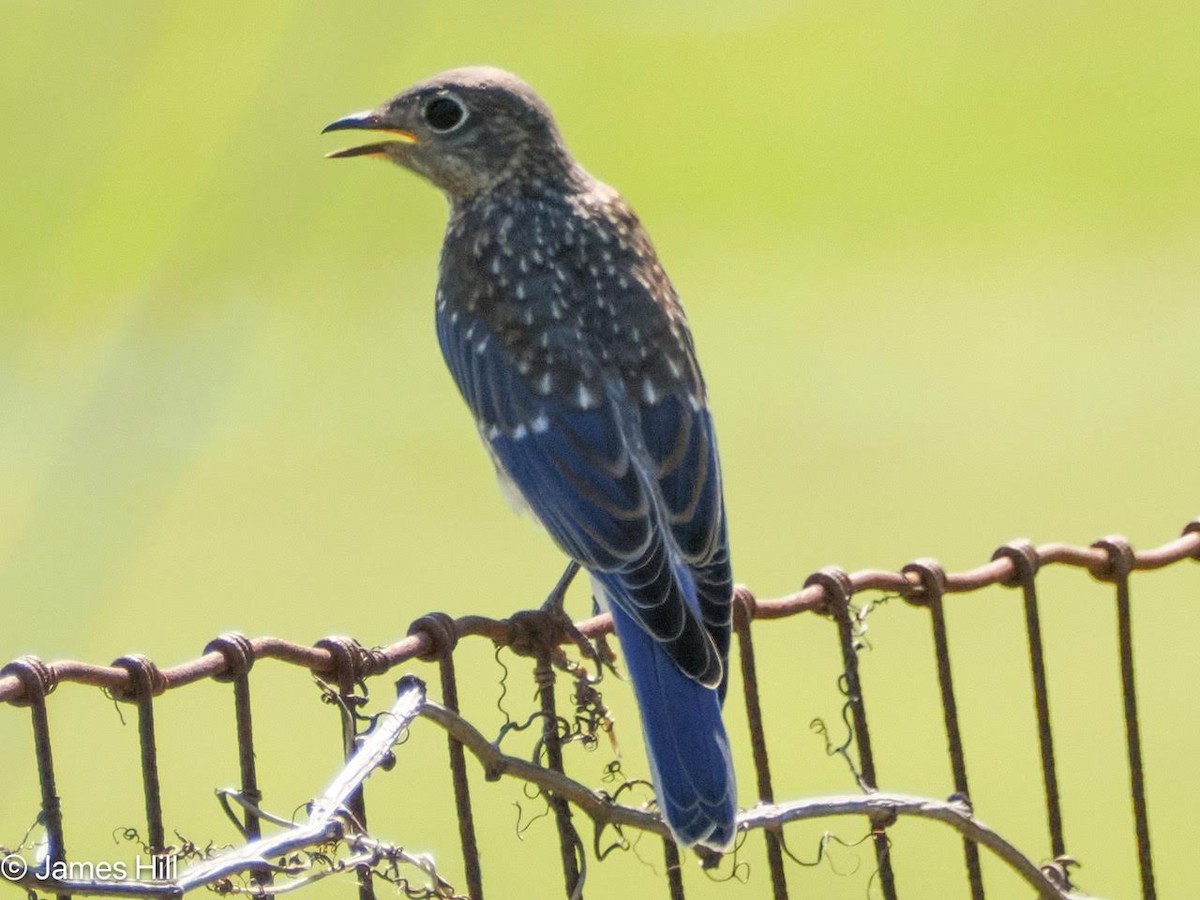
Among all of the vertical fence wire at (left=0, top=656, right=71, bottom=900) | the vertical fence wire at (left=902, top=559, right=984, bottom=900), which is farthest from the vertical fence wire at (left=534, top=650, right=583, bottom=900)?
the vertical fence wire at (left=0, top=656, right=71, bottom=900)

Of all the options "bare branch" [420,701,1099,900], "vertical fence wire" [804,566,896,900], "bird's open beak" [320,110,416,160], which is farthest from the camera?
"bird's open beak" [320,110,416,160]

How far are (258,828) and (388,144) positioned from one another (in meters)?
2.16

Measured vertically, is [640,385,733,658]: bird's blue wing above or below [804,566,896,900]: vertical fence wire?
above

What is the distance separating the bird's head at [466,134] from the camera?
390 centimetres

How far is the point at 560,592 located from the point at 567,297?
697 millimetres

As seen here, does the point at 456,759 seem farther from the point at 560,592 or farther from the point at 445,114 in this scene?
the point at 445,114

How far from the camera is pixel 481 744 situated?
2.19 meters

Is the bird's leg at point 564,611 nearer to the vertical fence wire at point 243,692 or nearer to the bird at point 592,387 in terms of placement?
the bird at point 592,387

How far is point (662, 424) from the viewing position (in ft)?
10.6

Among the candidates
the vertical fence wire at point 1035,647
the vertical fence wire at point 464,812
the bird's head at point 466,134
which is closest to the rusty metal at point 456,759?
the vertical fence wire at point 464,812

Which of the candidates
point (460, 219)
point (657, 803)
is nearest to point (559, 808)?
point (657, 803)

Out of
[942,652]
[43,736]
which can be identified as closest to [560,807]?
[942,652]

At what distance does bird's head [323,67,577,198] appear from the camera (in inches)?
154

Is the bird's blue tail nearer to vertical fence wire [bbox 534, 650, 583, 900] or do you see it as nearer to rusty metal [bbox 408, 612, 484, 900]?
vertical fence wire [bbox 534, 650, 583, 900]
